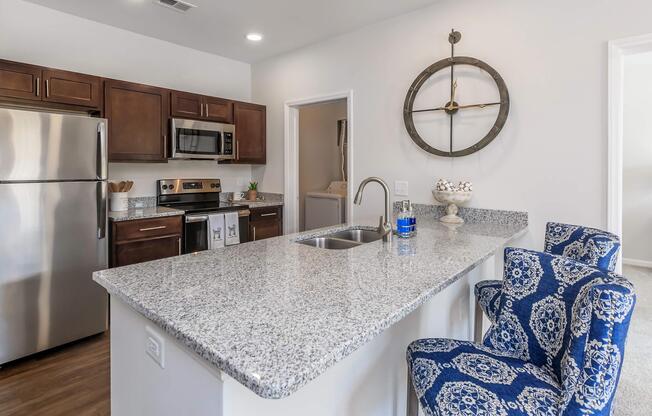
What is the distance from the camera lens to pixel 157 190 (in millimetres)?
3822

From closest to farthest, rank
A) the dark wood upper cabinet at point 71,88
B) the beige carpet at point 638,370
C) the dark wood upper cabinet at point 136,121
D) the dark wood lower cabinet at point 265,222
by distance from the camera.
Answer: the beige carpet at point 638,370
the dark wood upper cabinet at point 71,88
the dark wood upper cabinet at point 136,121
the dark wood lower cabinet at point 265,222

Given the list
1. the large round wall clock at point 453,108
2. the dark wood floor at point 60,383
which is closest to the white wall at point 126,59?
the dark wood floor at point 60,383

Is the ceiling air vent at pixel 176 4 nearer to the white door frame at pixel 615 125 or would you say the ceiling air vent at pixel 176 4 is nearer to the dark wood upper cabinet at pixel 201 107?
the dark wood upper cabinet at pixel 201 107

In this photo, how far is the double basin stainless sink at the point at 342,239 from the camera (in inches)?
84.8

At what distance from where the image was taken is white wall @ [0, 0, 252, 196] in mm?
2957

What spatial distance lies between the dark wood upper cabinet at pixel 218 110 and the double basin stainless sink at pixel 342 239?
2305 mm

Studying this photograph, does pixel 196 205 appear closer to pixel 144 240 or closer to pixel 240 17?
pixel 144 240

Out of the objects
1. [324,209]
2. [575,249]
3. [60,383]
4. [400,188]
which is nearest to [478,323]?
[575,249]

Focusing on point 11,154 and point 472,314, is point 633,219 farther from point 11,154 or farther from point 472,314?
point 11,154

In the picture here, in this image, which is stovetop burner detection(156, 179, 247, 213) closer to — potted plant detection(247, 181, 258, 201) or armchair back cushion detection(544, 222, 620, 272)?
potted plant detection(247, 181, 258, 201)

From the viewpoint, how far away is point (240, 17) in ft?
10.6

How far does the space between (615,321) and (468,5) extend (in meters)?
2.66

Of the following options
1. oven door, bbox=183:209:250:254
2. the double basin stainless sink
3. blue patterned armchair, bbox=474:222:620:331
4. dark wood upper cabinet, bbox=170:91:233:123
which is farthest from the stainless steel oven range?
blue patterned armchair, bbox=474:222:620:331

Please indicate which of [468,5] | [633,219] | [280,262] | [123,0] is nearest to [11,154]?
[123,0]
